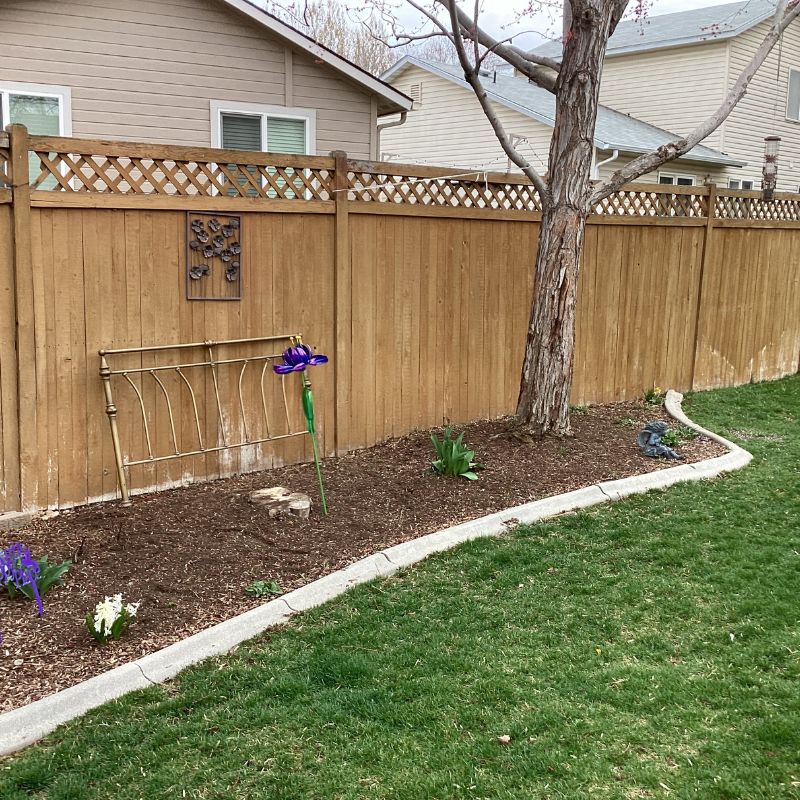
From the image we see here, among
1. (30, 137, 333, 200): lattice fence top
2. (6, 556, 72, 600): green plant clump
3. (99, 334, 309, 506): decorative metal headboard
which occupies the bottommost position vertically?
(6, 556, 72, 600): green plant clump

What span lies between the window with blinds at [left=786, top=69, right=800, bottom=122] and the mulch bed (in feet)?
53.7

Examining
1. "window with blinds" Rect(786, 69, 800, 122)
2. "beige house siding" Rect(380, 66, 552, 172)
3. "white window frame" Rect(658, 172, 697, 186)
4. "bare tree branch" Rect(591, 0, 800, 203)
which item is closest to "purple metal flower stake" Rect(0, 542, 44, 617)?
"bare tree branch" Rect(591, 0, 800, 203)

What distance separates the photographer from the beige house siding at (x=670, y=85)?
58.8ft

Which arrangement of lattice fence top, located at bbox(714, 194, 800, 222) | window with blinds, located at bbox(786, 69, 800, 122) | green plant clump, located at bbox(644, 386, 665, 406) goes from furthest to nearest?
window with blinds, located at bbox(786, 69, 800, 122) < lattice fence top, located at bbox(714, 194, 800, 222) < green plant clump, located at bbox(644, 386, 665, 406)

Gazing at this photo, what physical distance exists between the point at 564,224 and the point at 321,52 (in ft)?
16.9

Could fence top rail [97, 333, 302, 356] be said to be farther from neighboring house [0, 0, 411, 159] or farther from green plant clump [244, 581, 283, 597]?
neighboring house [0, 0, 411, 159]

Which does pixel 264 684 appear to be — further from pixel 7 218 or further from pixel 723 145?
pixel 723 145

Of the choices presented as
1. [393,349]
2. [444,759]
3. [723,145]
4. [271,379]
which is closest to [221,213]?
[271,379]

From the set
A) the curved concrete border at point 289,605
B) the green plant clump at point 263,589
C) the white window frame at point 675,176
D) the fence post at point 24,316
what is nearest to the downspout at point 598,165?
the white window frame at point 675,176

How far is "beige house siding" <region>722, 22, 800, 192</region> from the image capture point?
58.9 ft

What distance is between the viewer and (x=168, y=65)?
30.6 ft

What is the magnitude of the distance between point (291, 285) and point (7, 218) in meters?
1.81

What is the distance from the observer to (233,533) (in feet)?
15.1

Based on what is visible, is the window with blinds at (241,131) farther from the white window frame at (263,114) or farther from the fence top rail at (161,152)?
the fence top rail at (161,152)
